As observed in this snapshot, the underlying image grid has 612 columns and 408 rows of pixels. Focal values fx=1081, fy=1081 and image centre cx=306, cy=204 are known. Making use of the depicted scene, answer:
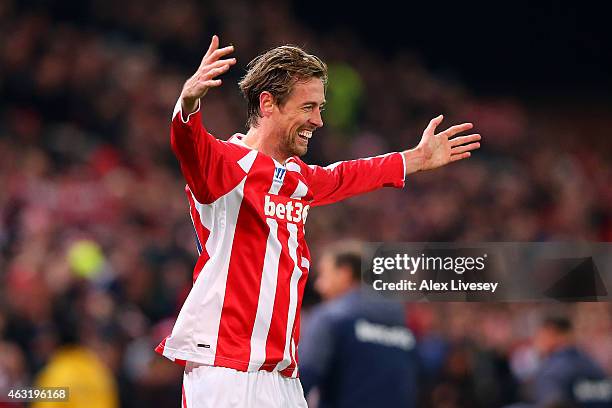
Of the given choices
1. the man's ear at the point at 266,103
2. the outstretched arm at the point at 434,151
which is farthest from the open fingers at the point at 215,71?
the outstretched arm at the point at 434,151

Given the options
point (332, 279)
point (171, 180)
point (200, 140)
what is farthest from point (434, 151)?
point (171, 180)

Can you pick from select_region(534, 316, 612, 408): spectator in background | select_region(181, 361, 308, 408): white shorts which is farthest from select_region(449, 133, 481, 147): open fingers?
select_region(534, 316, 612, 408): spectator in background

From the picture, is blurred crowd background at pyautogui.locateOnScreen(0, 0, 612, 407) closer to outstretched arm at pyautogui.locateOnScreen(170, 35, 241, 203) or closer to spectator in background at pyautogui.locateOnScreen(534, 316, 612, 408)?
spectator in background at pyautogui.locateOnScreen(534, 316, 612, 408)

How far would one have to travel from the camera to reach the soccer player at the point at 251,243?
3652mm

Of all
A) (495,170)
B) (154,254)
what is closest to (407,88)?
(495,170)

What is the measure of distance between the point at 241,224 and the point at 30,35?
806 cm

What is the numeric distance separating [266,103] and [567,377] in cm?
387

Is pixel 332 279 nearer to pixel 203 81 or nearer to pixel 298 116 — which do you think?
pixel 298 116

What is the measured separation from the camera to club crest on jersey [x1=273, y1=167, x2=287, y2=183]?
385 cm

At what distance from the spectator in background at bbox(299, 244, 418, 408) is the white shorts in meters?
1.95

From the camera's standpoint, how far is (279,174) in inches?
152

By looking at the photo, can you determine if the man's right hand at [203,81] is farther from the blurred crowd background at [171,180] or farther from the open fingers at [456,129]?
the blurred crowd background at [171,180]

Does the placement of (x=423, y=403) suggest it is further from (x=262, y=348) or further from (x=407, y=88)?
(x=407, y=88)

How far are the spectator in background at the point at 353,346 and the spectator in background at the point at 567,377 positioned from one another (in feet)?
4.54
